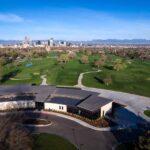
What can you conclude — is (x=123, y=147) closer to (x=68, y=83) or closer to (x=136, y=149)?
(x=136, y=149)

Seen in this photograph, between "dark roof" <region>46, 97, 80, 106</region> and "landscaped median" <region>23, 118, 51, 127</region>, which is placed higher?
"dark roof" <region>46, 97, 80, 106</region>

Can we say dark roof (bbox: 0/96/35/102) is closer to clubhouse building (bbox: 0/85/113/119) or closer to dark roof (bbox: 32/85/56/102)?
clubhouse building (bbox: 0/85/113/119)

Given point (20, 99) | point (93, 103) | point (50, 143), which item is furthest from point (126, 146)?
point (20, 99)

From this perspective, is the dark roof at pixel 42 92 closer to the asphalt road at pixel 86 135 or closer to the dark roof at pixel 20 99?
the dark roof at pixel 20 99

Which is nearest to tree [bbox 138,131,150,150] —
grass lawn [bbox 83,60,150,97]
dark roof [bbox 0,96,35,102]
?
dark roof [bbox 0,96,35,102]

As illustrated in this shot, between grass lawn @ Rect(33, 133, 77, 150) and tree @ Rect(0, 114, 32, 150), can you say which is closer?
tree @ Rect(0, 114, 32, 150)

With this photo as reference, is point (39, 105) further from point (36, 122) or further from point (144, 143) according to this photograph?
point (144, 143)

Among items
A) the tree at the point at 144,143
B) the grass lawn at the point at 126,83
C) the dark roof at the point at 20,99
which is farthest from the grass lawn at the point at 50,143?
the grass lawn at the point at 126,83
